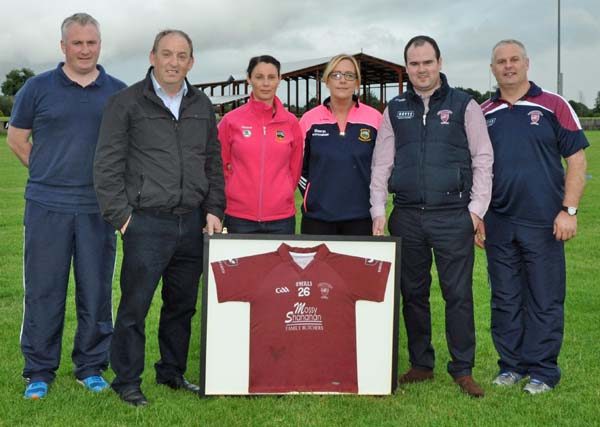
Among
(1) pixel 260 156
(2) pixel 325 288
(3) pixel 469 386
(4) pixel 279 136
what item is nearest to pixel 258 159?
(1) pixel 260 156

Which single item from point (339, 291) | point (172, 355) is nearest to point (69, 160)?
point (172, 355)

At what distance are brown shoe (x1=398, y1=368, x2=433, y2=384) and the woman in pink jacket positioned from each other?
127cm

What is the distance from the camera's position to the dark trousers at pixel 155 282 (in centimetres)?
408

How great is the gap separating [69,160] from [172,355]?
139cm

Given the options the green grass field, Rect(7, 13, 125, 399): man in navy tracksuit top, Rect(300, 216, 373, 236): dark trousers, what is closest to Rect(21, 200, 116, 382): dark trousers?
Rect(7, 13, 125, 399): man in navy tracksuit top

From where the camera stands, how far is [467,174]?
4312 mm

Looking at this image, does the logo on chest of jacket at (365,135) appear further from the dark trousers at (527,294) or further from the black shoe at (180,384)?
the black shoe at (180,384)

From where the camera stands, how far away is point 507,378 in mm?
4727

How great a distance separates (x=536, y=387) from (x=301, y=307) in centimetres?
164

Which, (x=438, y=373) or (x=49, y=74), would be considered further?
(x=438, y=373)

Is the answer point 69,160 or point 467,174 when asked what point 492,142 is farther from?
point 69,160

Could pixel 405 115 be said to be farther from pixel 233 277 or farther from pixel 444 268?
pixel 233 277

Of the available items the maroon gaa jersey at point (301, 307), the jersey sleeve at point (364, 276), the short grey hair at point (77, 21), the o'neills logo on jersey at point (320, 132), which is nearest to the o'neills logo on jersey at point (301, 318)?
the maroon gaa jersey at point (301, 307)

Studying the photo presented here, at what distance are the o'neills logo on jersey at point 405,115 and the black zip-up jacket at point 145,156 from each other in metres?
1.24
